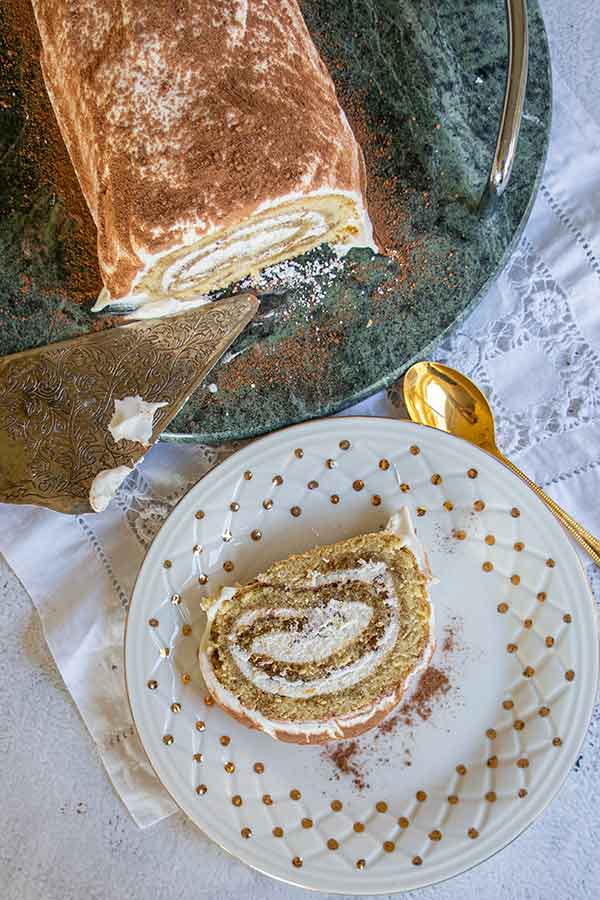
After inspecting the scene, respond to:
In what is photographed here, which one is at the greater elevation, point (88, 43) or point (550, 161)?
point (88, 43)

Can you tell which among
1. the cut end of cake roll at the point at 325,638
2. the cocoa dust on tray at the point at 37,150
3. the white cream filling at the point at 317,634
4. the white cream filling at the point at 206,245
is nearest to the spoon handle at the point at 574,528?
the cut end of cake roll at the point at 325,638

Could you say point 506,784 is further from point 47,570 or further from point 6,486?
point 6,486

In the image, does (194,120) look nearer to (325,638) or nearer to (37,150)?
(37,150)

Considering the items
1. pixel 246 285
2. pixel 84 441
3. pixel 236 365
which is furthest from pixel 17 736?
pixel 246 285

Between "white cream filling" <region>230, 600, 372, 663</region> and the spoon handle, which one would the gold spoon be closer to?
the spoon handle

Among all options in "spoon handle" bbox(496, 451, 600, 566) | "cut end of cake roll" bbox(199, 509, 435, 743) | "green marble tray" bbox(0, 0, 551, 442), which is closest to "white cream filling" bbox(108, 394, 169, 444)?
"green marble tray" bbox(0, 0, 551, 442)

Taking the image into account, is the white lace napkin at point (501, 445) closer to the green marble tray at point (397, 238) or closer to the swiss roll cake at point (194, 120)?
the green marble tray at point (397, 238)

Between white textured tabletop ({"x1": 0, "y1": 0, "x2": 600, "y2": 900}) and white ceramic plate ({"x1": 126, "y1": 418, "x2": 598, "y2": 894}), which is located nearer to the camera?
white ceramic plate ({"x1": 126, "y1": 418, "x2": 598, "y2": 894})
